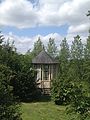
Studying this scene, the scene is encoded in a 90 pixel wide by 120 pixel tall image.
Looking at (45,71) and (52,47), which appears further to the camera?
(52,47)

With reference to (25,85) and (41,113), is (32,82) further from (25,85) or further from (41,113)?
(41,113)

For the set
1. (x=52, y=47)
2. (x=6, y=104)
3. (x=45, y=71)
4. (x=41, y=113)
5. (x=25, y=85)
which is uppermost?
(x=52, y=47)

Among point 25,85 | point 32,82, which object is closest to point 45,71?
point 32,82

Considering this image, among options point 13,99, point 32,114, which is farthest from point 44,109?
point 13,99

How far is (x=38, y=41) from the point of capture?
101000mm

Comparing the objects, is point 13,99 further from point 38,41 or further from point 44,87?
point 38,41

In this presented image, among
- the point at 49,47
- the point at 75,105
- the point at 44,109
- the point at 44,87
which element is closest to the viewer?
the point at 75,105

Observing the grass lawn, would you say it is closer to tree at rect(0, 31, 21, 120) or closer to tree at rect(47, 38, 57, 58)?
tree at rect(0, 31, 21, 120)

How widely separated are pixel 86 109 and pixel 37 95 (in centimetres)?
2078

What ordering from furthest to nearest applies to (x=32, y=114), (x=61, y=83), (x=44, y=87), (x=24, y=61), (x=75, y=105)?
(x=44, y=87) < (x=24, y=61) < (x=61, y=83) < (x=32, y=114) < (x=75, y=105)

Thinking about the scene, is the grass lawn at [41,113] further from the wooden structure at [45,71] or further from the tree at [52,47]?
the tree at [52,47]

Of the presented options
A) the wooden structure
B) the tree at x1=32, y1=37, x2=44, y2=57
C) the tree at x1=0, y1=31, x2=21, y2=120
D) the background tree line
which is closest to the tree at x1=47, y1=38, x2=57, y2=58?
the tree at x1=32, y1=37, x2=44, y2=57

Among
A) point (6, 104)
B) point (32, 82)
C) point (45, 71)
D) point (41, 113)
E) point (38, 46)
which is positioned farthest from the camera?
point (38, 46)

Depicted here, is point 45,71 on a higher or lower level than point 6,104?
higher
